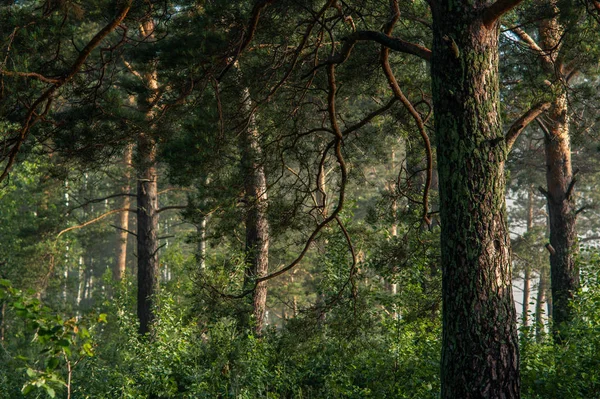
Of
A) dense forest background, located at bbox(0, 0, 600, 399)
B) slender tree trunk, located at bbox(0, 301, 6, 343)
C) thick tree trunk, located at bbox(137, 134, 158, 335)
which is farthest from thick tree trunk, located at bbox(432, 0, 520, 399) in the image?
slender tree trunk, located at bbox(0, 301, 6, 343)

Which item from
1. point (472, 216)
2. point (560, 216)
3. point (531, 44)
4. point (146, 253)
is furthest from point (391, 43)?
point (146, 253)

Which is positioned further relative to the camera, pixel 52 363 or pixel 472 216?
pixel 472 216

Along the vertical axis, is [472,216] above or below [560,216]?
below

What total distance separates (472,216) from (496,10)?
5.26 ft

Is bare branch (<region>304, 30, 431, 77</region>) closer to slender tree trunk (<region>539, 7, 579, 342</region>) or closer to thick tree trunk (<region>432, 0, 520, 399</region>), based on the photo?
thick tree trunk (<region>432, 0, 520, 399</region>)

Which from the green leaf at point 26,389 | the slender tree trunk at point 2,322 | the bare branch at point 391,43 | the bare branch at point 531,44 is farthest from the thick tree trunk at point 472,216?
the slender tree trunk at point 2,322

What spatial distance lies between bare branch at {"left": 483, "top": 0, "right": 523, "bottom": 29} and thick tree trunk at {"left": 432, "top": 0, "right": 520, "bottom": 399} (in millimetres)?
49

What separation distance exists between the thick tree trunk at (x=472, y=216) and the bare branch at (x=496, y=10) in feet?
0.16

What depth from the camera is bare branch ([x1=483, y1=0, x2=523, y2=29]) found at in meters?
4.54

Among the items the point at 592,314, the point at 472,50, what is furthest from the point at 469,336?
the point at 592,314

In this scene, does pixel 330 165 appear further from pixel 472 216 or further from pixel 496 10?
pixel 496 10

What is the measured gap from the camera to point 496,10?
4.72 metres

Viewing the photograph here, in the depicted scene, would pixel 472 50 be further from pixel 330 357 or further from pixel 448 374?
pixel 330 357

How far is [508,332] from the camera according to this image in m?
4.75
